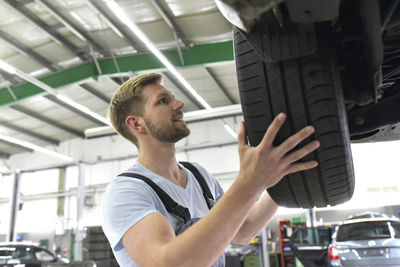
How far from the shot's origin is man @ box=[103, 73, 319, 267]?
0.82 meters

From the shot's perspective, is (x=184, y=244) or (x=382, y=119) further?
(x=382, y=119)

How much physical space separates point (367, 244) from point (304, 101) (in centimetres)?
369

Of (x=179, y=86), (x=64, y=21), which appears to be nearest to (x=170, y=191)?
(x=64, y=21)

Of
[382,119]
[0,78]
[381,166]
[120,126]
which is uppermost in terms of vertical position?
[0,78]

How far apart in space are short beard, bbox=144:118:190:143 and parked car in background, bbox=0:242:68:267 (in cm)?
631

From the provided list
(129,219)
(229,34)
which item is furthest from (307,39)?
(229,34)

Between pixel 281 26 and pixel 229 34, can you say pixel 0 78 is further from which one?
pixel 281 26

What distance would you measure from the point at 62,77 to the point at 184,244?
6.85m

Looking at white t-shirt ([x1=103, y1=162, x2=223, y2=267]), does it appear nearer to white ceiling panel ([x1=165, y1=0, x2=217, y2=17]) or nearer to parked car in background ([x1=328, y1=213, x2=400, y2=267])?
parked car in background ([x1=328, y1=213, x2=400, y2=267])

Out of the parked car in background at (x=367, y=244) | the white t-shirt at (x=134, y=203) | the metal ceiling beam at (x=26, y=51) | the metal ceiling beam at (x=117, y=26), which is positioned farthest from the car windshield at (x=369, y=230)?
the metal ceiling beam at (x=26, y=51)

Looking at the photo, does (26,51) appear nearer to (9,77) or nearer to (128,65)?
(9,77)

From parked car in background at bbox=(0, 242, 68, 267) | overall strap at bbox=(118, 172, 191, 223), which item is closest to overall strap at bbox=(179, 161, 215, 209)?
overall strap at bbox=(118, 172, 191, 223)

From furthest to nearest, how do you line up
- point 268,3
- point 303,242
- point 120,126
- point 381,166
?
point 381,166 → point 303,242 → point 120,126 → point 268,3

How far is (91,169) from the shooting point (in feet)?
43.3
